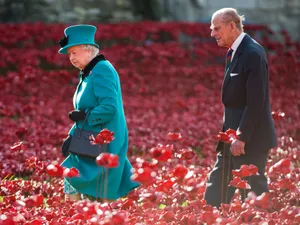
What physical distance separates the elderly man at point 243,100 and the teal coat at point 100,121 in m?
0.69

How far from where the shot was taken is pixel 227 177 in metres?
5.11

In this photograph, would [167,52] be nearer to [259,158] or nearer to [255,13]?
[259,158]

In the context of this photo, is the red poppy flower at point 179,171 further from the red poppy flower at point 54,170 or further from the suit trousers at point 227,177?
the suit trousers at point 227,177

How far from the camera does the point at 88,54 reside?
16.1 feet

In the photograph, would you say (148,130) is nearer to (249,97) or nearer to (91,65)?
(91,65)

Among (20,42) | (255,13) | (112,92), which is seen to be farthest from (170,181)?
(255,13)

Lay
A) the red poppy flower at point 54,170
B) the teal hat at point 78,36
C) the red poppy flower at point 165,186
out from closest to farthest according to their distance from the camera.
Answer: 1. the red poppy flower at point 54,170
2. the red poppy flower at point 165,186
3. the teal hat at point 78,36

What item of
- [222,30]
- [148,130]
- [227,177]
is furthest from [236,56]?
[148,130]

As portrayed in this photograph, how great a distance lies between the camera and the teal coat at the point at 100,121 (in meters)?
4.86

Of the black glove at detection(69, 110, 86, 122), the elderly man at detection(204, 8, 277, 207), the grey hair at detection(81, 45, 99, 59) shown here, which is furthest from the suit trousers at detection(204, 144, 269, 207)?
the grey hair at detection(81, 45, 99, 59)

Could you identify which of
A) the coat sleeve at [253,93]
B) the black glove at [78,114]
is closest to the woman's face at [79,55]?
the black glove at [78,114]

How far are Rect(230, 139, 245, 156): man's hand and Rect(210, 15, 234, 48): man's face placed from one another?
2.26ft

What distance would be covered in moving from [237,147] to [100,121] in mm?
926

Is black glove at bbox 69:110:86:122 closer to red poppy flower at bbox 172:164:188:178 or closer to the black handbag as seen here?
the black handbag
